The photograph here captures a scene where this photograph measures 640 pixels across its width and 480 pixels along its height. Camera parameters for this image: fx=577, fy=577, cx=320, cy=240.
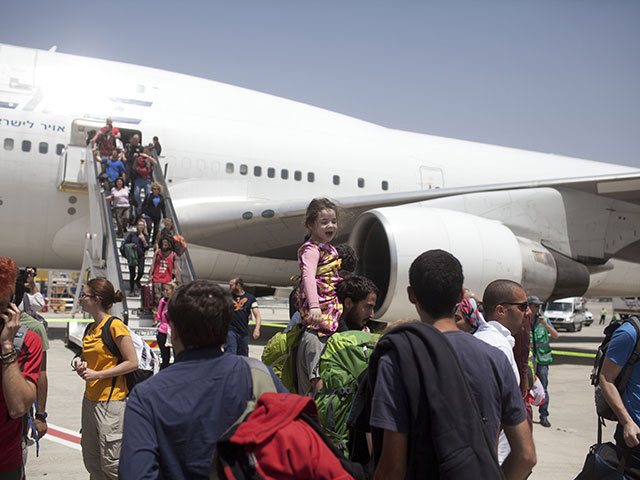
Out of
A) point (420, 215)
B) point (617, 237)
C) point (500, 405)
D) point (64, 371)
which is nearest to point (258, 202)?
point (420, 215)

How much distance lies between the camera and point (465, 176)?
10.6m

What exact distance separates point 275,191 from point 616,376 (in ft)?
24.4

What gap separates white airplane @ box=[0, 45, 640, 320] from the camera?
723 cm

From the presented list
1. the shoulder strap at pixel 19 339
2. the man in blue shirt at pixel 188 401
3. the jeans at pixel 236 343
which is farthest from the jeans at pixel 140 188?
the man in blue shirt at pixel 188 401

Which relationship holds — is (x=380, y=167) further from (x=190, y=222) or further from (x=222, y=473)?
(x=222, y=473)

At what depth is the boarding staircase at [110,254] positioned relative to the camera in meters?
6.71

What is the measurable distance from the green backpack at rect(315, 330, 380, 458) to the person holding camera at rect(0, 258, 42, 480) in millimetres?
1011

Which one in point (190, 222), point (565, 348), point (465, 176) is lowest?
point (565, 348)

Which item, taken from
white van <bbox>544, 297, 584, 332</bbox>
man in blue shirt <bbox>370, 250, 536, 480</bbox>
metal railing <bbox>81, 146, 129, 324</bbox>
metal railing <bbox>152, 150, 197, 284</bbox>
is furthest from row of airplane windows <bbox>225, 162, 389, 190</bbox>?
white van <bbox>544, 297, 584, 332</bbox>

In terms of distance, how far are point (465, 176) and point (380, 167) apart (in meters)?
1.67

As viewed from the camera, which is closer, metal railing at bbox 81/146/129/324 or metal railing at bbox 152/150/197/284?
metal railing at bbox 81/146/129/324

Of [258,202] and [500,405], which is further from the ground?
[258,202]

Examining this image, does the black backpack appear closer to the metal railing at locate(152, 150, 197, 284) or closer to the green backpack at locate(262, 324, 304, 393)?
the green backpack at locate(262, 324, 304, 393)

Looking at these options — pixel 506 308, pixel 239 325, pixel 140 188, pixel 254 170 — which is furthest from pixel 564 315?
pixel 506 308
